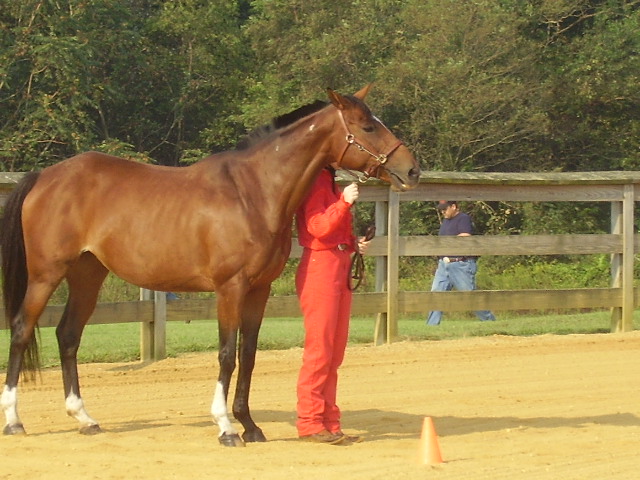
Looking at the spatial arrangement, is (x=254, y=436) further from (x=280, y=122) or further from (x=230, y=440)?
(x=280, y=122)

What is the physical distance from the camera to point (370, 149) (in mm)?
6926

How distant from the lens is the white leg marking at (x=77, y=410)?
23.9ft

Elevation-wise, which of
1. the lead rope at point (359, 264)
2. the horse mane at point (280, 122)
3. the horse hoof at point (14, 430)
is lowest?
the horse hoof at point (14, 430)

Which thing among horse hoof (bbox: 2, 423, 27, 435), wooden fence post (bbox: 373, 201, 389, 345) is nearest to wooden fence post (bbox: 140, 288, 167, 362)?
wooden fence post (bbox: 373, 201, 389, 345)

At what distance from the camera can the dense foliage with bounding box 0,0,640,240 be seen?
21547 millimetres

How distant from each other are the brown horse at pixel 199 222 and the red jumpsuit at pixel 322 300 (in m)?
0.15

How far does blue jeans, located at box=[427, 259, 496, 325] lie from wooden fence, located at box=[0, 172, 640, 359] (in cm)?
112

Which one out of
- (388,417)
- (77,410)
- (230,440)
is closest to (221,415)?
(230,440)

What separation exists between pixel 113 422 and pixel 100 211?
4.76ft

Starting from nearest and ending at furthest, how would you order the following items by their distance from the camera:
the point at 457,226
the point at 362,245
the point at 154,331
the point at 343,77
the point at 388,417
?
the point at 362,245 < the point at 388,417 < the point at 154,331 < the point at 457,226 < the point at 343,77

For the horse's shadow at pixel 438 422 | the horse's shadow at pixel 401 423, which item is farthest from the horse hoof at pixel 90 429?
the horse's shadow at pixel 438 422

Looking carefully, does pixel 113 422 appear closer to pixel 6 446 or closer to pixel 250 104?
pixel 6 446

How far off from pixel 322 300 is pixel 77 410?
5.79 feet

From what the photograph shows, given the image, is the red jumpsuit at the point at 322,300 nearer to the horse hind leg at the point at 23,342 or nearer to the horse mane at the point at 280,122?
the horse mane at the point at 280,122
